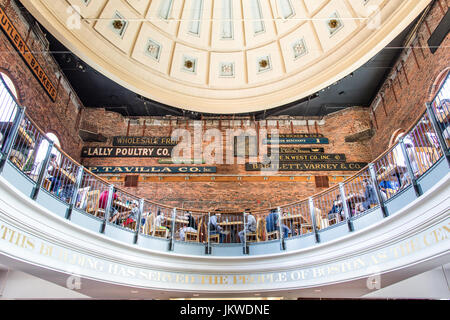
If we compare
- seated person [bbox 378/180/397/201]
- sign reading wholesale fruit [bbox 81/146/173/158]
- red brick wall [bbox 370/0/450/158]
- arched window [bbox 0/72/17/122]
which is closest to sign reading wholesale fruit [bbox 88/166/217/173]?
sign reading wholesale fruit [bbox 81/146/173/158]

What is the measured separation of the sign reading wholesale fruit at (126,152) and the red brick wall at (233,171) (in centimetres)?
19

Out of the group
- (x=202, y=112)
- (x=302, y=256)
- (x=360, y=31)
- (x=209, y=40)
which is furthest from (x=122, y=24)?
(x=302, y=256)

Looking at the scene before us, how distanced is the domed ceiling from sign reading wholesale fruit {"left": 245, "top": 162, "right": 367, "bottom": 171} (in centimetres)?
263

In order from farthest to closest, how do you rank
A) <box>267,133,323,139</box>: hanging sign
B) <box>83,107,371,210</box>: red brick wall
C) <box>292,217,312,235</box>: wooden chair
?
<box>267,133,323,139</box>: hanging sign → <box>83,107,371,210</box>: red brick wall → <box>292,217,312,235</box>: wooden chair

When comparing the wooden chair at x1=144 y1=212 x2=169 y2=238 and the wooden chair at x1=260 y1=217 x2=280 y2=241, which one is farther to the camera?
the wooden chair at x1=260 y1=217 x2=280 y2=241

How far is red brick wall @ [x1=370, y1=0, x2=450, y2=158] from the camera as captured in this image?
30.9ft

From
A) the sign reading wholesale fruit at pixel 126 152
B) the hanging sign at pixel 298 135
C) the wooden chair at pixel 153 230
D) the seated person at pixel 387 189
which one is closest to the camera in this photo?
the seated person at pixel 387 189

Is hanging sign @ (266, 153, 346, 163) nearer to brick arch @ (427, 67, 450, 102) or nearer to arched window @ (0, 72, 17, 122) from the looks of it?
brick arch @ (427, 67, 450, 102)

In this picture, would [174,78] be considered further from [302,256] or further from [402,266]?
[402,266]

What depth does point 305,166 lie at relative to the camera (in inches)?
542

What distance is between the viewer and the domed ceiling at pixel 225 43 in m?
11.4

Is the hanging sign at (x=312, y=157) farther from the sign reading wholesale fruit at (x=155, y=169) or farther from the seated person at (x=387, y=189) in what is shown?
the seated person at (x=387, y=189)

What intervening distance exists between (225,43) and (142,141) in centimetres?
582

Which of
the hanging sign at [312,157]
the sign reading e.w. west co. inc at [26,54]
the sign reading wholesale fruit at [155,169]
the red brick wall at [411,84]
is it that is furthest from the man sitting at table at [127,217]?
the red brick wall at [411,84]
